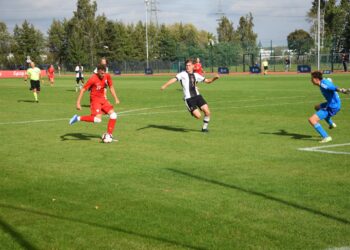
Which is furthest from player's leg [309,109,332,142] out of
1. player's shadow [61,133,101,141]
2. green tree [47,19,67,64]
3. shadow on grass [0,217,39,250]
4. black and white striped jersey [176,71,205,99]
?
green tree [47,19,67,64]

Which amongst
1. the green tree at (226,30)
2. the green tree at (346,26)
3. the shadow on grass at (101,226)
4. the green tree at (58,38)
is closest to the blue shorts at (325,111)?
the shadow on grass at (101,226)

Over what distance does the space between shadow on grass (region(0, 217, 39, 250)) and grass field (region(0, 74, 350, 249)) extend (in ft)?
0.04

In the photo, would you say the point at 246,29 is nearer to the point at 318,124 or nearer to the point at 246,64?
the point at 246,64

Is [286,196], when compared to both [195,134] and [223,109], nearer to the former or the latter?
[195,134]

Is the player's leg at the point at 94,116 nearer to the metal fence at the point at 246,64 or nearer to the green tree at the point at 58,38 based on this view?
the metal fence at the point at 246,64

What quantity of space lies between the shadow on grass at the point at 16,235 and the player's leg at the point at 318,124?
796cm

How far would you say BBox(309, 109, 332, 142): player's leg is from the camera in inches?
476

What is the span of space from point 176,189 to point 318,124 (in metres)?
5.61

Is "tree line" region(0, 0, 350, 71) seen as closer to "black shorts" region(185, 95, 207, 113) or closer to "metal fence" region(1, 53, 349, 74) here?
"metal fence" region(1, 53, 349, 74)

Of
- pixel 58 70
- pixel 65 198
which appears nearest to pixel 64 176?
pixel 65 198

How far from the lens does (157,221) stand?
634 cm

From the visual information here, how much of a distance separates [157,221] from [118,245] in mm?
875

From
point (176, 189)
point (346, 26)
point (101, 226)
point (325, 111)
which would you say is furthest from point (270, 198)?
point (346, 26)

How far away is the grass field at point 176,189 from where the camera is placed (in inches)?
228
